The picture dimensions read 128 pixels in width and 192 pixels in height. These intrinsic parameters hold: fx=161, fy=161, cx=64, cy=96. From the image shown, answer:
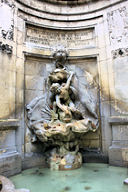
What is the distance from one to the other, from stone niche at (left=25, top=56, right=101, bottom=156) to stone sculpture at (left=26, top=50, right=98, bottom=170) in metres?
0.19

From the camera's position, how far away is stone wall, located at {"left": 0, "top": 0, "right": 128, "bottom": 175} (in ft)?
15.2

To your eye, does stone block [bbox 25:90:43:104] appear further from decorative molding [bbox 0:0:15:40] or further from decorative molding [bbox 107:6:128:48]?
decorative molding [bbox 107:6:128:48]

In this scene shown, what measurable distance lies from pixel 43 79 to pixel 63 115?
1.65m

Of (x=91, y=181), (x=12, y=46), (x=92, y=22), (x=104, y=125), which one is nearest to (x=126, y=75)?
(x=104, y=125)

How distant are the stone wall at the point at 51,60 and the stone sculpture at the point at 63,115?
33cm

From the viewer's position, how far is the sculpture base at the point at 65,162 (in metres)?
4.41

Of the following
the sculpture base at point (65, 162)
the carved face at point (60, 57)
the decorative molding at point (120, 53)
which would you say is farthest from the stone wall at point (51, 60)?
the sculpture base at point (65, 162)

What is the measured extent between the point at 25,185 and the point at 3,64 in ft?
10.4

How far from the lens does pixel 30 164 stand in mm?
4820

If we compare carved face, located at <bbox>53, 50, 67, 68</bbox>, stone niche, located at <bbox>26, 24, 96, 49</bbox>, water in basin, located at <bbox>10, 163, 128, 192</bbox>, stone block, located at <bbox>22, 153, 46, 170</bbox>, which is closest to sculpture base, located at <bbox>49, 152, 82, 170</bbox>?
water in basin, located at <bbox>10, 163, 128, 192</bbox>

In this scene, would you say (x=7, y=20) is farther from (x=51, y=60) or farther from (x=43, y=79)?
(x=43, y=79)

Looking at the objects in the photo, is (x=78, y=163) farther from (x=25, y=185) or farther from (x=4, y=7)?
(x=4, y=7)

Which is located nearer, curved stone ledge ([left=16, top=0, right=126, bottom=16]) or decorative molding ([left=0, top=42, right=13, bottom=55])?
decorative molding ([left=0, top=42, right=13, bottom=55])

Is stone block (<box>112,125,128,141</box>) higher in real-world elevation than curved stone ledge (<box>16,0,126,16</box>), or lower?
lower
